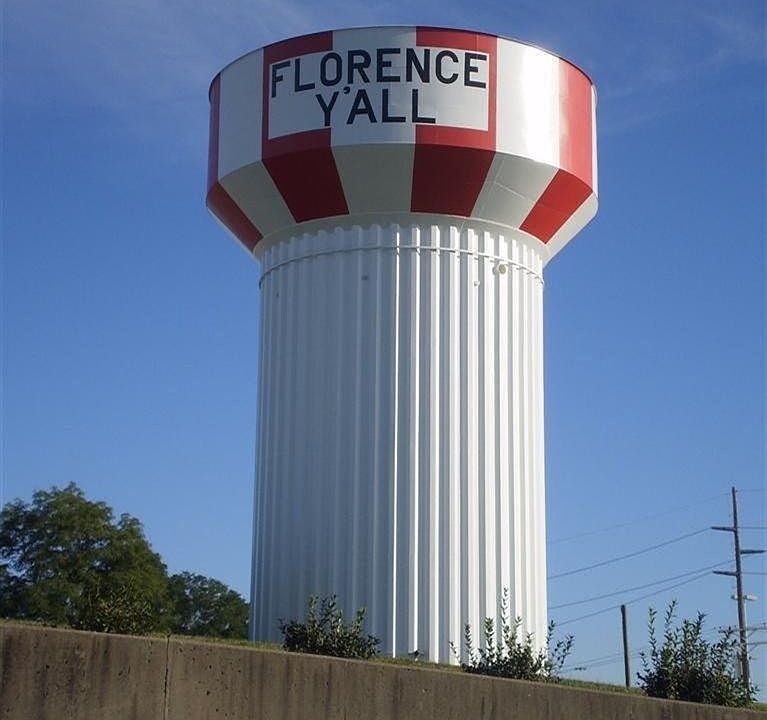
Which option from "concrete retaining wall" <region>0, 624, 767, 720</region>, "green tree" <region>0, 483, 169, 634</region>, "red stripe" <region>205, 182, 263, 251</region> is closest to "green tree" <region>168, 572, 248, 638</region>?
"green tree" <region>0, 483, 169, 634</region>

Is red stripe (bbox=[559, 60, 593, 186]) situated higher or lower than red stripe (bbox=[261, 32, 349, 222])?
higher

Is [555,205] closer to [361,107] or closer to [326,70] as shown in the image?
[361,107]

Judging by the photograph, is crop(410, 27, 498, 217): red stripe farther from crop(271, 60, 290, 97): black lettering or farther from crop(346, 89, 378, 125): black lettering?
crop(271, 60, 290, 97): black lettering

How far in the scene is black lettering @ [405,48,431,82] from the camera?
13.7 meters

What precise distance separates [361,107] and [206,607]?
15522 mm

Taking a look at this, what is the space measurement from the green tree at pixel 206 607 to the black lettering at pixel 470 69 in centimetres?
1493

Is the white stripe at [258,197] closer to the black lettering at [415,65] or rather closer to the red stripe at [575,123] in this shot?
the black lettering at [415,65]

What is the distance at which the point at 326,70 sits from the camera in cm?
1393

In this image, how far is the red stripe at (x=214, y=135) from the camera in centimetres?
1502

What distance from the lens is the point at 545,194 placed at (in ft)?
47.4

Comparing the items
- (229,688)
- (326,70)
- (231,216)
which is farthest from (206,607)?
(229,688)

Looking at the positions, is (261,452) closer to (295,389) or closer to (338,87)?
(295,389)

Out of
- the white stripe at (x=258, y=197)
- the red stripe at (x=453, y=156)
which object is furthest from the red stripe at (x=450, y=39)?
the white stripe at (x=258, y=197)

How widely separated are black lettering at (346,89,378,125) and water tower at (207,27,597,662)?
2cm
